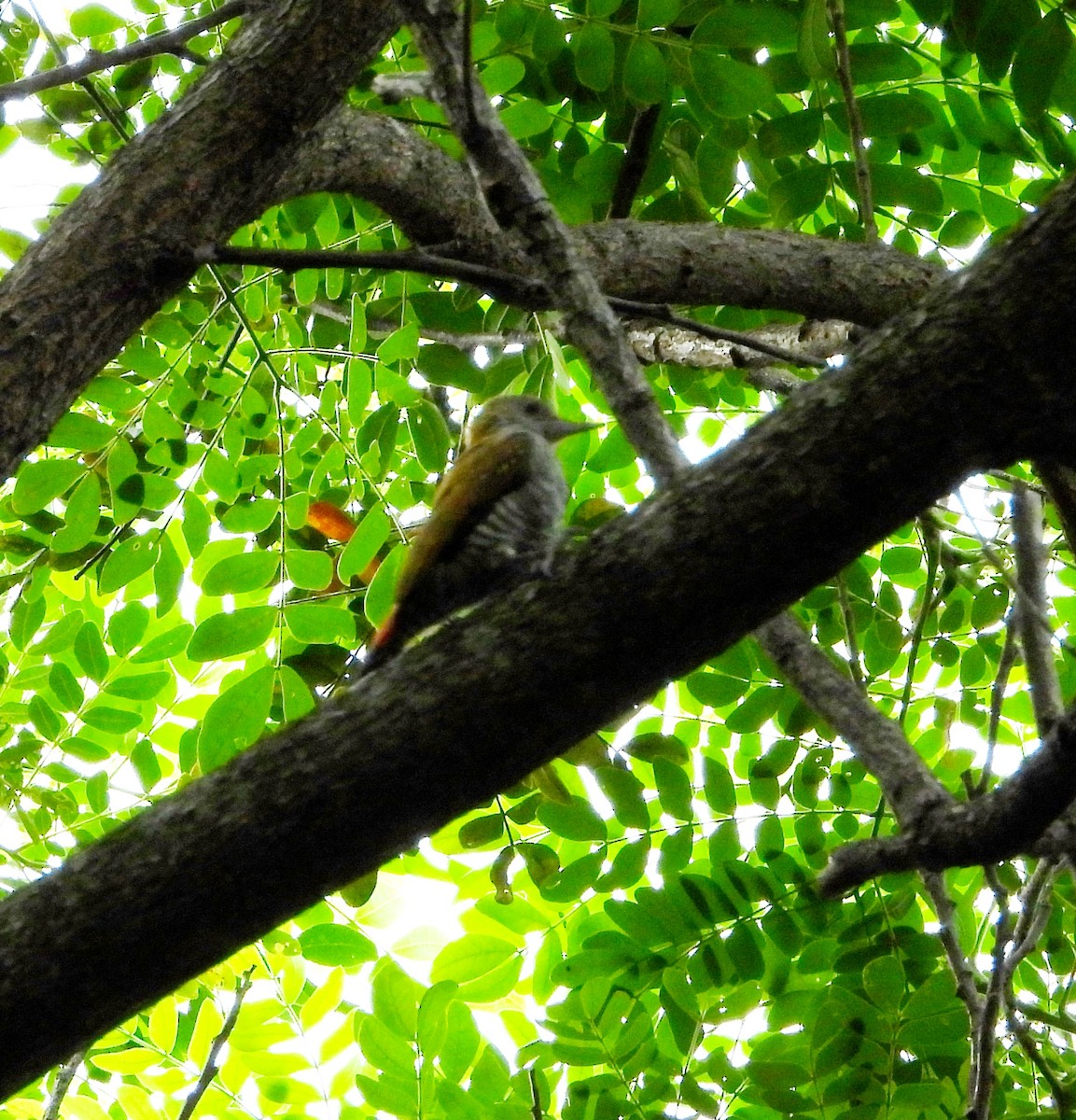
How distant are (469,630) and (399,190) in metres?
1.98

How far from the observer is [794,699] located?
3.75 meters

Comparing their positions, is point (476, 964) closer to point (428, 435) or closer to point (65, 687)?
point (65, 687)

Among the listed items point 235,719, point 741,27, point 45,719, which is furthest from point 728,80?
point 45,719

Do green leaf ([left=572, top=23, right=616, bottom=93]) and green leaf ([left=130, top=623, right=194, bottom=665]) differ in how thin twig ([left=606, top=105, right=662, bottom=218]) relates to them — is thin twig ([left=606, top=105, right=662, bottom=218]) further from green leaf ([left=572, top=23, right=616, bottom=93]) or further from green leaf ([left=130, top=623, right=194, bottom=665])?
green leaf ([left=130, top=623, right=194, bottom=665])

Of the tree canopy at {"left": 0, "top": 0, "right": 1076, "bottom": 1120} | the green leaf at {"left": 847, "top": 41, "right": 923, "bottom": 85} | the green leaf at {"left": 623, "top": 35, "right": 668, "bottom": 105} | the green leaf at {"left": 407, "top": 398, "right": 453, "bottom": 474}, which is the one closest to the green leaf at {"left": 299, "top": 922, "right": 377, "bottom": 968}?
the tree canopy at {"left": 0, "top": 0, "right": 1076, "bottom": 1120}

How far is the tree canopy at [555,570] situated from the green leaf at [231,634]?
11 millimetres

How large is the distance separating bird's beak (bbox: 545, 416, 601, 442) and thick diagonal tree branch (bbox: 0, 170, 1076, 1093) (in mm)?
1651

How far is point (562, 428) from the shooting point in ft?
12.7

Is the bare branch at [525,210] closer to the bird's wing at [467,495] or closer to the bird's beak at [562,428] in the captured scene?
the bird's wing at [467,495]

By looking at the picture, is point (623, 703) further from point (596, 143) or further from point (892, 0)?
point (596, 143)

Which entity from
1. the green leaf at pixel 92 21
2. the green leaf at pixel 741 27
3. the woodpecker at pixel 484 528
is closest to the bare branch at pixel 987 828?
the woodpecker at pixel 484 528

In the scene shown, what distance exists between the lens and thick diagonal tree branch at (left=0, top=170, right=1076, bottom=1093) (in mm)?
2045

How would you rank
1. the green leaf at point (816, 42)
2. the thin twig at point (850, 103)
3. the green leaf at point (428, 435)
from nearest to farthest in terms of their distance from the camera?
the thin twig at point (850, 103) → the green leaf at point (816, 42) → the green leaf at point (428, 435)

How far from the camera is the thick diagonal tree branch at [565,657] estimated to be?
2045 millimetres
